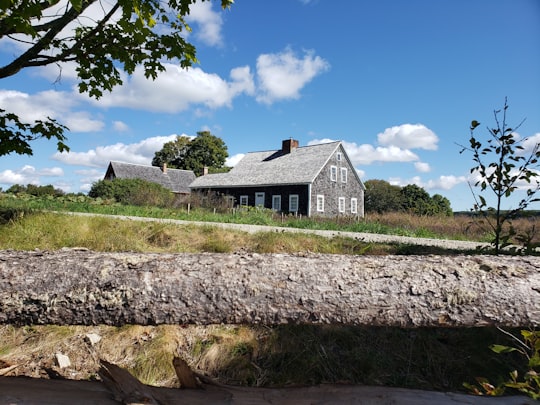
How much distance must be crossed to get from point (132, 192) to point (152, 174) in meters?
18.8

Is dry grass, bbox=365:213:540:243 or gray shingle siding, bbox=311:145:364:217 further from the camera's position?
gray shingle siding, bbox=311:145:364:217

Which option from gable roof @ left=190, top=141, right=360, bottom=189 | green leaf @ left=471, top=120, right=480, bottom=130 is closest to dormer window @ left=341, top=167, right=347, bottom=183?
gable roof @ left=190, top=141, right=360, bottom=189

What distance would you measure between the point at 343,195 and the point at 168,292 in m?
25.6

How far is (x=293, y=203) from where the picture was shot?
2450 cm

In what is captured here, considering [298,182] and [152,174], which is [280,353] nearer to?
[298,182]

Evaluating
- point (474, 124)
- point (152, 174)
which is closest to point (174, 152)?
point (152, 174)

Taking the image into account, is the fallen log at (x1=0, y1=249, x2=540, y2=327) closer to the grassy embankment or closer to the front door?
the grassy embankment

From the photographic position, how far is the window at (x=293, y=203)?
2434 cm

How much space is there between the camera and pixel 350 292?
2.09 m

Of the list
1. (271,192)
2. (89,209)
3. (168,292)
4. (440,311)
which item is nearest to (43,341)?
(168,292)

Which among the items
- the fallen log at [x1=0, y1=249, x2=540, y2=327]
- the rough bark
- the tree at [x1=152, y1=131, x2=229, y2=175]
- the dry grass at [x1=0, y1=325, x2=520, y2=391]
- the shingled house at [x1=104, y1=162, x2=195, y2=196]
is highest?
the tree at [x1=152, y1=131, x2=229, y2=175]

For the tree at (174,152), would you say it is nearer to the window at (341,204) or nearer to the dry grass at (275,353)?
the window at (341,204)

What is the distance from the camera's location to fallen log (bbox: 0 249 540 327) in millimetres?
2080

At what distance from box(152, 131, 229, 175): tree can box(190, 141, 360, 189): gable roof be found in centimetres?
2065
